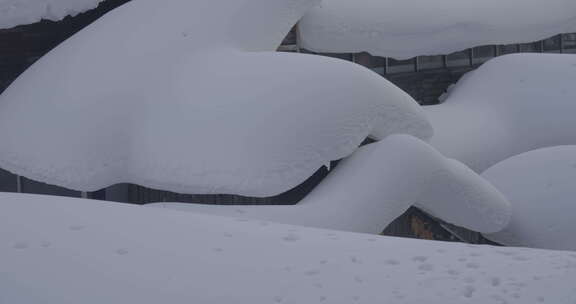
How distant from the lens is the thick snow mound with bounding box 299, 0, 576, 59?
451 inches

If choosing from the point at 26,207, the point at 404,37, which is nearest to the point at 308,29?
the point at 404,37

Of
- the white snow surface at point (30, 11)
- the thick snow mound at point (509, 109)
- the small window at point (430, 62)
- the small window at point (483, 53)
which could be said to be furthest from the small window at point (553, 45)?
the white snow surface at point (30, 11)

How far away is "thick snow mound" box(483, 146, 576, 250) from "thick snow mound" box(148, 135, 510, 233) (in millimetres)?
473

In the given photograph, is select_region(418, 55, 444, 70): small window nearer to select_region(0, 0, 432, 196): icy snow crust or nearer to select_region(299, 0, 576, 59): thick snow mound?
select_region(299, 0, 576, 59): thick snow mound

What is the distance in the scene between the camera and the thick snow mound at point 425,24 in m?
11.5

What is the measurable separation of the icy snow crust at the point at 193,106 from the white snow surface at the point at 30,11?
0.37 m

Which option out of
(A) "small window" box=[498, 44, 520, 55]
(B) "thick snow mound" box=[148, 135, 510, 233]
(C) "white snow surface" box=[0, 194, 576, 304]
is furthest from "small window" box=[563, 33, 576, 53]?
(C) "white snow surface" box=[0, 194, 576, 304]

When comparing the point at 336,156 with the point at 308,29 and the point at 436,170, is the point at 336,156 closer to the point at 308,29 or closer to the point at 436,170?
the point at 436,170

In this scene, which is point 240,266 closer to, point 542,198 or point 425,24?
point 542,198

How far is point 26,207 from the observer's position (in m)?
3.78

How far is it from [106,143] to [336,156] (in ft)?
7.69

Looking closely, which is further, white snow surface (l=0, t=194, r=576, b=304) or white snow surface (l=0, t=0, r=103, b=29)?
white snow surface (l=0, t=0, r=103, b=29)

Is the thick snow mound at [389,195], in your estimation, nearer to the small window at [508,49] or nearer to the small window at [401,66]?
the small window at [401,66]

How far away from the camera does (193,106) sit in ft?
28.6
